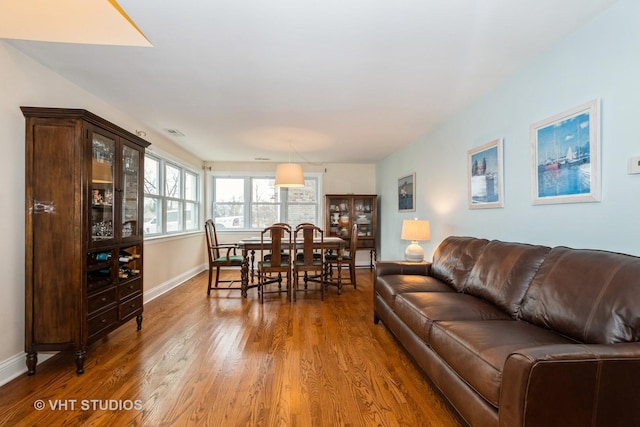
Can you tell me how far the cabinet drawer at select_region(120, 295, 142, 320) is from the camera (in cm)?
267

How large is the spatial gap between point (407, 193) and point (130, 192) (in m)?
3.81

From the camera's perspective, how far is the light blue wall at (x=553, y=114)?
5.49ft

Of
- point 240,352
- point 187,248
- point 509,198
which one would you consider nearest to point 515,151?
point 509,198

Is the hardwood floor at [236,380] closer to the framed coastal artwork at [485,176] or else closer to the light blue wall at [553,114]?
the light blue wall at [553,114]

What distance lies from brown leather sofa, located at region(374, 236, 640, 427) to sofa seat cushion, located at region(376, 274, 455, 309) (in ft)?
0.04

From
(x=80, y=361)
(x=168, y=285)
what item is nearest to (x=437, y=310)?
(x=80, y=361)

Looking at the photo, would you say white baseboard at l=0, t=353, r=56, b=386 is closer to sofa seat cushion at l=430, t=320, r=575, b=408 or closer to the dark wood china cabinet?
the dark wood china cabinet

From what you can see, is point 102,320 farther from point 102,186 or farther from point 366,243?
point 366,243

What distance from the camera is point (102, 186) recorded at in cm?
242

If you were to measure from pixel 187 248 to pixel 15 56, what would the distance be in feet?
12.0

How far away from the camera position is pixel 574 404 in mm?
1071

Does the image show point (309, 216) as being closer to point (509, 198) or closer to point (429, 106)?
point (429, 106)

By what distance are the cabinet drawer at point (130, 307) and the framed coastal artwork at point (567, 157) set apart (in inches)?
140

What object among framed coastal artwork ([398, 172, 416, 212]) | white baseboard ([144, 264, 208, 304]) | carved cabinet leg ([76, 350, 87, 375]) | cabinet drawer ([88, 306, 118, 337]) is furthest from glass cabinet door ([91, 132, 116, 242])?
A: framed coastal artwork ([398, 172, 416, 212])
